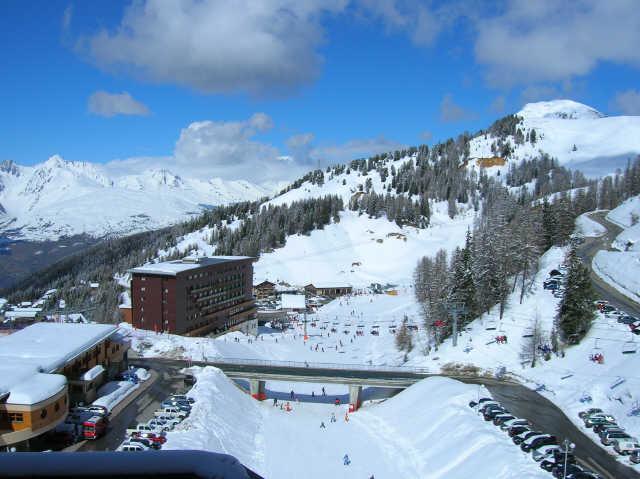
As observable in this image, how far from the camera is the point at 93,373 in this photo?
44469 millimetres

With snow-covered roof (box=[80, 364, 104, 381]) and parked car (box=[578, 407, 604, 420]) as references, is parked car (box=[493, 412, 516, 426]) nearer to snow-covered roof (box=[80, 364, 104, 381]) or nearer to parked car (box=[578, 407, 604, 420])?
parked car (box=[578, 407, 604, 420])

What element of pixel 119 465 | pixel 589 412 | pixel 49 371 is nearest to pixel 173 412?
pixel 49 371

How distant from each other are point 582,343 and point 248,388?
34.2 meters

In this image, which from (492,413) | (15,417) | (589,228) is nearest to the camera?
(15,417)

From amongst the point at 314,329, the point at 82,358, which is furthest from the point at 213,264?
the point at 82,358

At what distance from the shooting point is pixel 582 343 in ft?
162

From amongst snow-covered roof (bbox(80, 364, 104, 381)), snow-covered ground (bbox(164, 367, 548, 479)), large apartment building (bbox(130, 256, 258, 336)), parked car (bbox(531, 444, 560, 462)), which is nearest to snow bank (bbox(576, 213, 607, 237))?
large apartment building (bbox(130, 256, 258, 336))

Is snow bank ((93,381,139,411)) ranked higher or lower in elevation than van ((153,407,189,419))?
lower

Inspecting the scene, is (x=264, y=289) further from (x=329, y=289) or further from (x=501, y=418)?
(x=501, y=418)

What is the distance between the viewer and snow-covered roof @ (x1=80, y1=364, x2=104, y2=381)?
43612 millimetres

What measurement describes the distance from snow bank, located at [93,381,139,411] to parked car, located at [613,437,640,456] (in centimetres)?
3772

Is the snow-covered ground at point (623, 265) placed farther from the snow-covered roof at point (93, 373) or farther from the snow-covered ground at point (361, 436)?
the snow-covered roof at point (93, 373)

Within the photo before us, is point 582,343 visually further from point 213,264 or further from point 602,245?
point 213,264

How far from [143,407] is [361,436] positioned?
18.6m
